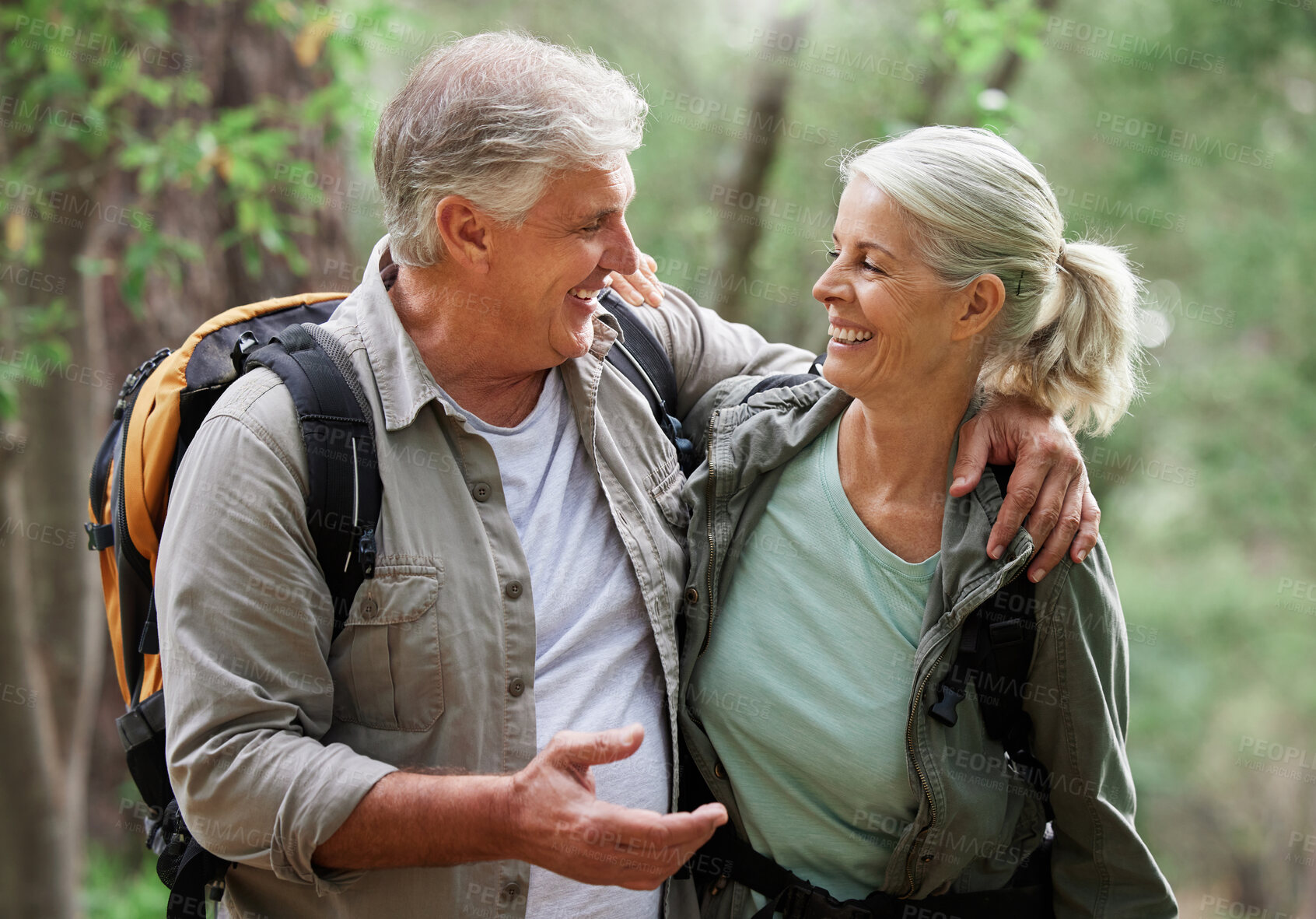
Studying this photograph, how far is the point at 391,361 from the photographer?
2.05 metres

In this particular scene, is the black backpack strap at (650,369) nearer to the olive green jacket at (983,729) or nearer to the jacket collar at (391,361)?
the olive green jacket at (983,729)

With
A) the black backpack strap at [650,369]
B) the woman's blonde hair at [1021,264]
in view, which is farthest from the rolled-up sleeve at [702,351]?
the woman's blonde hair at [1021,264]

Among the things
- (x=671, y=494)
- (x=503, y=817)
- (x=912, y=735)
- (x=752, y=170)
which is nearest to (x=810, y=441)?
(x=671, y=494)

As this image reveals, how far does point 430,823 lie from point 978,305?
1.43m

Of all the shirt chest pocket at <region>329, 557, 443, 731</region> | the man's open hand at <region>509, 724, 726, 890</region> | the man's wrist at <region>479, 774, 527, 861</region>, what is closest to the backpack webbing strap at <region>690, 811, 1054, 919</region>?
the man's open hand at <region>509, 724, 726, 890</region>

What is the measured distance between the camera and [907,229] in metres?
2.13

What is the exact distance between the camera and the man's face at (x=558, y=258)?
6.97 feet

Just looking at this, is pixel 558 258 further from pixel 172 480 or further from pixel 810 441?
pixel 172 480

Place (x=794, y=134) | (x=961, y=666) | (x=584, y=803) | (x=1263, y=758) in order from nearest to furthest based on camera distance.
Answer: (x=584, y=803) → (x=961, y=666) → (x=794, y=134) → (x=1263, y=758)

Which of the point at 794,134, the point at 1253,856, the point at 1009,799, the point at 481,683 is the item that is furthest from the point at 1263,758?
the point at 481,683

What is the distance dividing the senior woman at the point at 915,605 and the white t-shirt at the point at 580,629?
118mm

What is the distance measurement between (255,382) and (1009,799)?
166cm

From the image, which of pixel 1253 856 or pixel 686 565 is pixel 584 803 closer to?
pixel 686 565

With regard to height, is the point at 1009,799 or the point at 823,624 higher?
the point at 823,624
